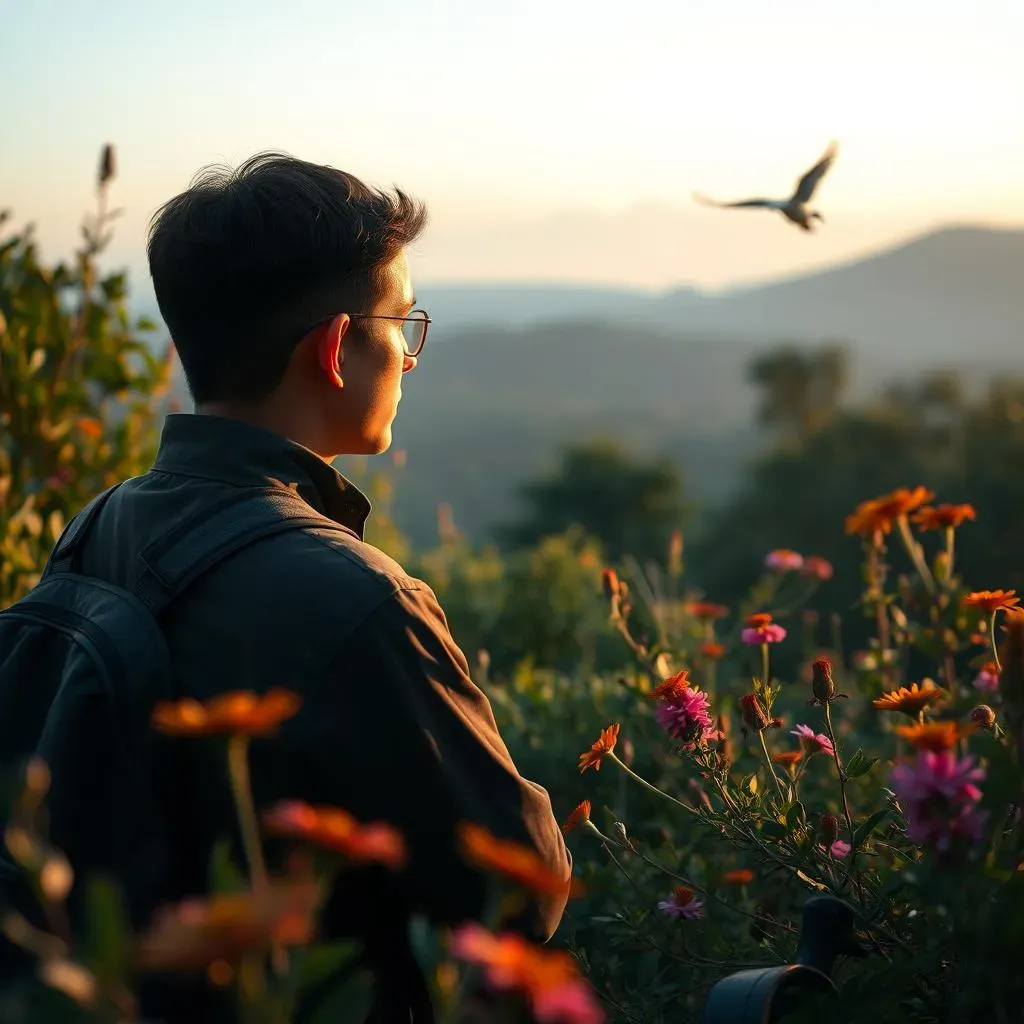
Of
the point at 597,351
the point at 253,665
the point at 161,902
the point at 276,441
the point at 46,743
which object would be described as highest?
the point at 276,441

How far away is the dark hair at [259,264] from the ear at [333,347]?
3cm

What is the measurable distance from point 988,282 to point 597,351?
29.9 metres

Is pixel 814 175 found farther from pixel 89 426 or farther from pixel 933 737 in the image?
pixel 89 426

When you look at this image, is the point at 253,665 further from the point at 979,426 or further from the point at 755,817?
the point at 979,426

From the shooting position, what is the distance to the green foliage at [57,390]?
343 centimetres

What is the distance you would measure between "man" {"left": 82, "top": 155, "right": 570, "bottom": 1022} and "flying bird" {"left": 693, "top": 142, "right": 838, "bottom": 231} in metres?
0.61

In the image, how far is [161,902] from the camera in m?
1.39

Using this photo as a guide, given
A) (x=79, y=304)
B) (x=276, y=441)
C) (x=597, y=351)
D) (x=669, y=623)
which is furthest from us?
(x=597, y=351)

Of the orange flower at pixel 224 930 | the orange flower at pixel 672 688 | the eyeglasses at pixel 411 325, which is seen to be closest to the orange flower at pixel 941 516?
the orange flower at pixel 672 688

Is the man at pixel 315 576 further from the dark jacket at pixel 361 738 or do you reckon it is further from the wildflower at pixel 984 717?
the wildflower at pixel 984 717

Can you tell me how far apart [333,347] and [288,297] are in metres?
0.09

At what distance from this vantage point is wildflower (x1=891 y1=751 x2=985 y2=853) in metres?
1.00

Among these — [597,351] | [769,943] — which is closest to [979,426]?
[769,943]

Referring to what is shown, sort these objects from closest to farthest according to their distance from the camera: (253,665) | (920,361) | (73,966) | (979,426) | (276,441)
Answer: (73,966), (253,665), (276,441), (979,426), (920,361)
